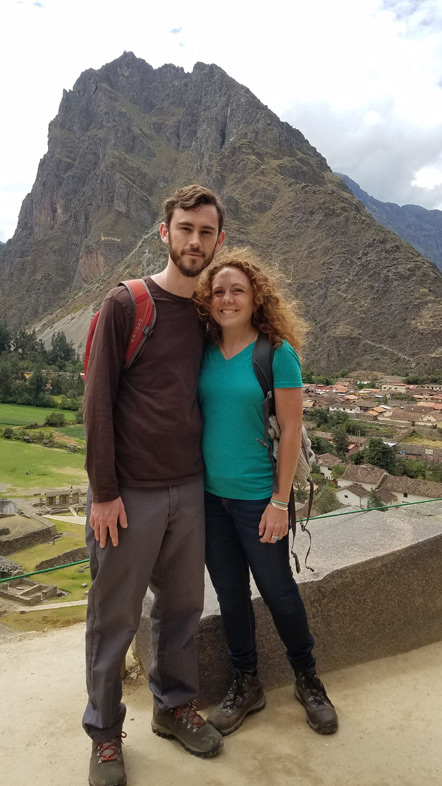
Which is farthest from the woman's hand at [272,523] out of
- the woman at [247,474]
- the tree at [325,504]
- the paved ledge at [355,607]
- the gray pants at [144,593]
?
the tree at [325,504]

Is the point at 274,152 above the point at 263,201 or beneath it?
above

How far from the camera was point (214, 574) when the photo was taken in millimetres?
1986

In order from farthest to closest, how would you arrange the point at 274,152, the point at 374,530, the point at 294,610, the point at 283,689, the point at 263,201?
the point at 274,152, the point at 263,201, the point at 374,530, the point at 283,689, the point at 294,610

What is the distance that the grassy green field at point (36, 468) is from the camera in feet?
87.2

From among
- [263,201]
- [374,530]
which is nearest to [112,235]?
[263,201]

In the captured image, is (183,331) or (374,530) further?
(374,530)

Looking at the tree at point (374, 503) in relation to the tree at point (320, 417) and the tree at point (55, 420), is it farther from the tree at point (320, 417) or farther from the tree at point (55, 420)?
the tree at point (55, 420)

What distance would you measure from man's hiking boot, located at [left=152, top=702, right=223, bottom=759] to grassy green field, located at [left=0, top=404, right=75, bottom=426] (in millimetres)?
42338

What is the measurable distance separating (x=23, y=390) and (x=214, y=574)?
172 ft

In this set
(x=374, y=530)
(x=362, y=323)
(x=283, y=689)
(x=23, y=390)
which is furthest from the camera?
(x=362, y=323)

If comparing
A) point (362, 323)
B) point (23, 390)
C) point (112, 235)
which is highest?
point (112, 235)

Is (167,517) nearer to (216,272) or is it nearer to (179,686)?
(179,686)

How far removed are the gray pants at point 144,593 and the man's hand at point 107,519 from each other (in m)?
0.04

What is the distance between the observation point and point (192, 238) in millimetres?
1889
